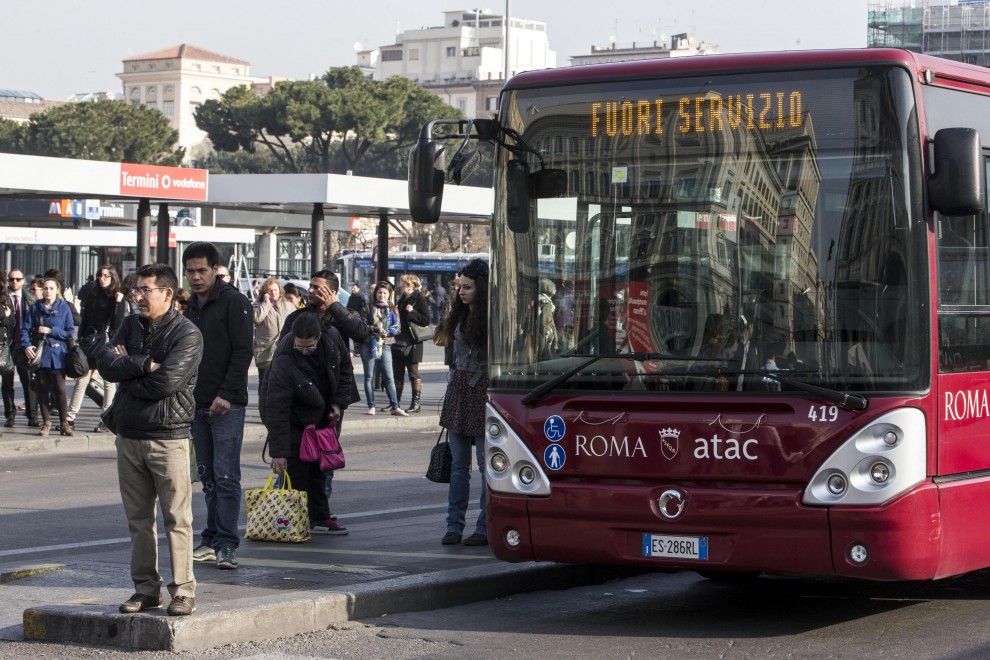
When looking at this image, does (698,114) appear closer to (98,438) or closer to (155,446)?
(155,446)

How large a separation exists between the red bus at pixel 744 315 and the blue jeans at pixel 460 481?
1.67 meters

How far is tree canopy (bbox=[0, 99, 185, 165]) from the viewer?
281ft

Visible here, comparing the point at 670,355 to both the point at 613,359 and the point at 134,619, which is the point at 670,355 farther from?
the point at 134,619

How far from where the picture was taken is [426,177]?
742 centimetres

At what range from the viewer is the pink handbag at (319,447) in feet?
30.0

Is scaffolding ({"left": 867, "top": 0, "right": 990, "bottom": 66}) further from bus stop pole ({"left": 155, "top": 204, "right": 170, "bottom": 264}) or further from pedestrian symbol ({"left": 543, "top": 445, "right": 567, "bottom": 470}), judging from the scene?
pedestrian symbol ({"left": 543, "top": 445, "right": 567, "bottom": 470})

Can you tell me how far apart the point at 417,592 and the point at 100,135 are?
8230 centimetres

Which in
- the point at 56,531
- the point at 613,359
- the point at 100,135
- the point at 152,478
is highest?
the point at 100,135

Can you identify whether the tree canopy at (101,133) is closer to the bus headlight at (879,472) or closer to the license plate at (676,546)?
the license plate at (676,546)

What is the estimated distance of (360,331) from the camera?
9.36m

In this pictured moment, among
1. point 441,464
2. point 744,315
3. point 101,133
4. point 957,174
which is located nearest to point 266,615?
point 744,315

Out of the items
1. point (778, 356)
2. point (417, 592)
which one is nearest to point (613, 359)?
point (778, 356)

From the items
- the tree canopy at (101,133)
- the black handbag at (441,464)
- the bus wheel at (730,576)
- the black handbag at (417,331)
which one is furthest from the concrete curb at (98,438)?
the tree canopy at (101,133)

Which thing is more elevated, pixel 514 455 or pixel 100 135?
pixel 100 135
